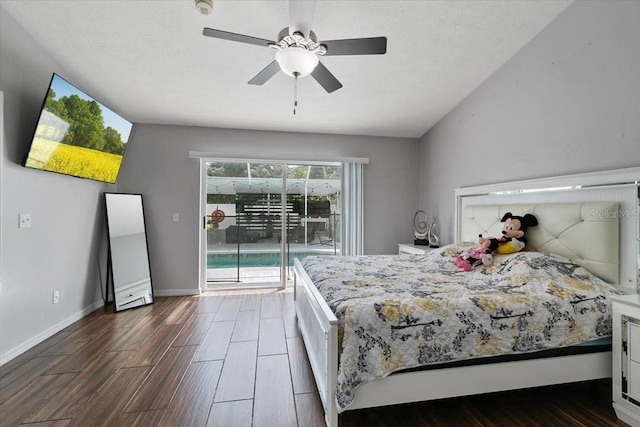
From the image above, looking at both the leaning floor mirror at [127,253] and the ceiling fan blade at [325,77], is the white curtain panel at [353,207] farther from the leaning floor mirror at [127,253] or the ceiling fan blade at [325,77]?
the leaning floor mirror at [127,253]

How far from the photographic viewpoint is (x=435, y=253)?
10.1 ft

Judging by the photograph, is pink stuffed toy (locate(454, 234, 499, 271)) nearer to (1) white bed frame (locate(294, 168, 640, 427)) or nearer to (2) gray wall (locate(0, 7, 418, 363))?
(1) white bed frame (locate(294, 168, 640, 427))

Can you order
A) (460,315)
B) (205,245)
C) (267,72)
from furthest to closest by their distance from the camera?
(205,245) < (267,72) < (460,315)

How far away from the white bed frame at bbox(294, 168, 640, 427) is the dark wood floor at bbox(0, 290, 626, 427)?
185 mm

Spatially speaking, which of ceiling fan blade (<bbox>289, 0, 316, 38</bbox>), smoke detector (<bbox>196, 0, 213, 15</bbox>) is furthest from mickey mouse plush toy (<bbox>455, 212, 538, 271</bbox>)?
smoke detector (<bbox>196, 0, 213, 15</bbox>)

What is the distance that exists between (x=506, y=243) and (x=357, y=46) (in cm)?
203

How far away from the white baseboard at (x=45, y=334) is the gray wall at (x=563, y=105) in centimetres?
462

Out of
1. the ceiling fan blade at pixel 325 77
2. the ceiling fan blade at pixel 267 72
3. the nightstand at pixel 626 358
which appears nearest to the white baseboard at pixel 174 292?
the ceiling fan blade at pixel 267 72

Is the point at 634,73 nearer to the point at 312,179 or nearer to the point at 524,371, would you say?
the point at 524,371

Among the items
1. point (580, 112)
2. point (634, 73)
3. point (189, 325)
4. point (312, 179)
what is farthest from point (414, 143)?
point (189, 325)

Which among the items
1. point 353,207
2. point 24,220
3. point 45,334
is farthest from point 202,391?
point 353,207

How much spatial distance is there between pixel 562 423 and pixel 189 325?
306 centimetres

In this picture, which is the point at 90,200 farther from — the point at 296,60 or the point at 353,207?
the point at 353,207

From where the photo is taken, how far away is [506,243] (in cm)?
259
